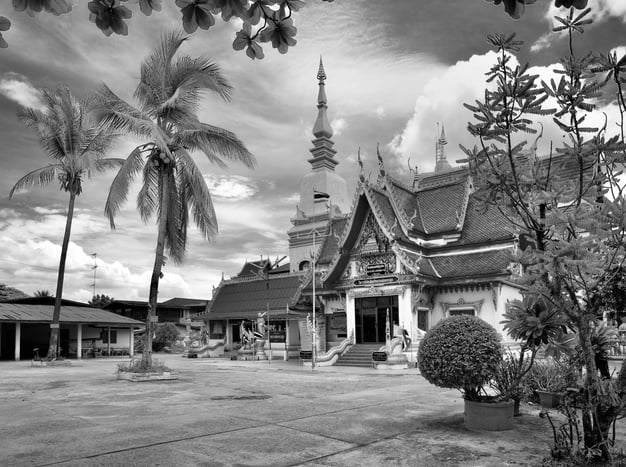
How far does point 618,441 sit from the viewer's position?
7.77 meters

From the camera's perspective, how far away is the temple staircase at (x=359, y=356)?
82.8 ft

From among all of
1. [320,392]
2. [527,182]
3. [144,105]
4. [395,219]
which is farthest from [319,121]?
[527,182]

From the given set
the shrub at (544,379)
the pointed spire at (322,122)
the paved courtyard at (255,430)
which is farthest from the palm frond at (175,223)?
the pointed spire at (322,122)

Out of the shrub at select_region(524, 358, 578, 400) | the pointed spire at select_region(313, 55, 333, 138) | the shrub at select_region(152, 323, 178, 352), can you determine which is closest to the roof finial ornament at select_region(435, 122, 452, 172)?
the pointed spire at select_region(313, 55, 333, 138)

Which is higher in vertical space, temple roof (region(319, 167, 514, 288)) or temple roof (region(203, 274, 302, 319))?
temple roof (region(319, 167, 514, 288))

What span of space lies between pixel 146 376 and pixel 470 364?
40.0 ft

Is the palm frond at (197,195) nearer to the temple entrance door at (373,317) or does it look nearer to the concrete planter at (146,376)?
the concrete planter at (146,376)

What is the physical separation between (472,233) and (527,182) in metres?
21.9

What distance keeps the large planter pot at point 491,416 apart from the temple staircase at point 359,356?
1645 cm

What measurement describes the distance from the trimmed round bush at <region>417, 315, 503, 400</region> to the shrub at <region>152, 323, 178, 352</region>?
138 ft

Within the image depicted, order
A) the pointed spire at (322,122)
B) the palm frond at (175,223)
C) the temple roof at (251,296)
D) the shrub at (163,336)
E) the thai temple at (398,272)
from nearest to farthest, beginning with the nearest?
the palm frond at (175,223) < the thai temple at (398,272) < the temple roof at (251,296) < the shrub at (163,336) < the pointed spire at (322,122)

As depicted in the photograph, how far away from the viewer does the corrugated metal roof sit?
3344 centimetres

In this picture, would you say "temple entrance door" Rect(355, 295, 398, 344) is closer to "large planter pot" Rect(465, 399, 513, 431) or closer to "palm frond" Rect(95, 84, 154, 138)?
"palm frond" Rect(95, 84, 154, 138)

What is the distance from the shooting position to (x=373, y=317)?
2681 cm
